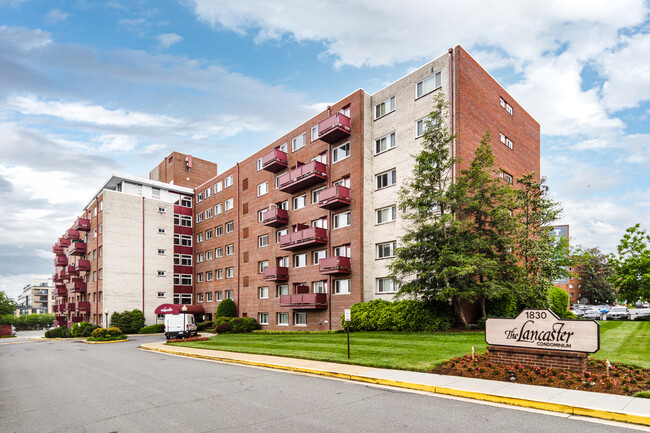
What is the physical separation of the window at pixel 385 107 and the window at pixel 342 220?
26.9 ft

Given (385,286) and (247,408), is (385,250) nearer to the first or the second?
(385,286)

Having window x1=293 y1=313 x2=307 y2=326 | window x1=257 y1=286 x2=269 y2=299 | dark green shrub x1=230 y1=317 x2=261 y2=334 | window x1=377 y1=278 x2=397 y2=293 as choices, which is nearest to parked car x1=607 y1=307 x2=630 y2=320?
window x1=377 y1=278 x2=397 y2=293

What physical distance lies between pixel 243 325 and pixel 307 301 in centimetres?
1024

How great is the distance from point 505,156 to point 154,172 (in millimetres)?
56348

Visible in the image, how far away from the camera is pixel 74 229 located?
65688mm

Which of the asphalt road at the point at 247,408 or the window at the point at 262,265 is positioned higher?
the window at the point at 262,265

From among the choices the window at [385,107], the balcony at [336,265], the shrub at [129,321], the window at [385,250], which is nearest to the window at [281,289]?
the balcony at [336,265]

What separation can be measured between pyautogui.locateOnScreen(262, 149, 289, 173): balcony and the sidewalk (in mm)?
29281

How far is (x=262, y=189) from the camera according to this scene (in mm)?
47062

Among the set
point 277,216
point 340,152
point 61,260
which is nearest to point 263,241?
point 277,216

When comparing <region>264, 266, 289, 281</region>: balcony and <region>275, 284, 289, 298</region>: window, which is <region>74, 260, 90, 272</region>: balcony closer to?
<region>275, 284, 289, 298</region>: window

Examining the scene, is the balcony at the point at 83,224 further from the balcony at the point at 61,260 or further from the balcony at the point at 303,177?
the balcony at the point at 303,177

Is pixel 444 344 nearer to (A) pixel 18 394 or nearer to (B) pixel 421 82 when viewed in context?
(A) pixel 18 394

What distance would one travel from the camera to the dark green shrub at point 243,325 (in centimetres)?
4281
